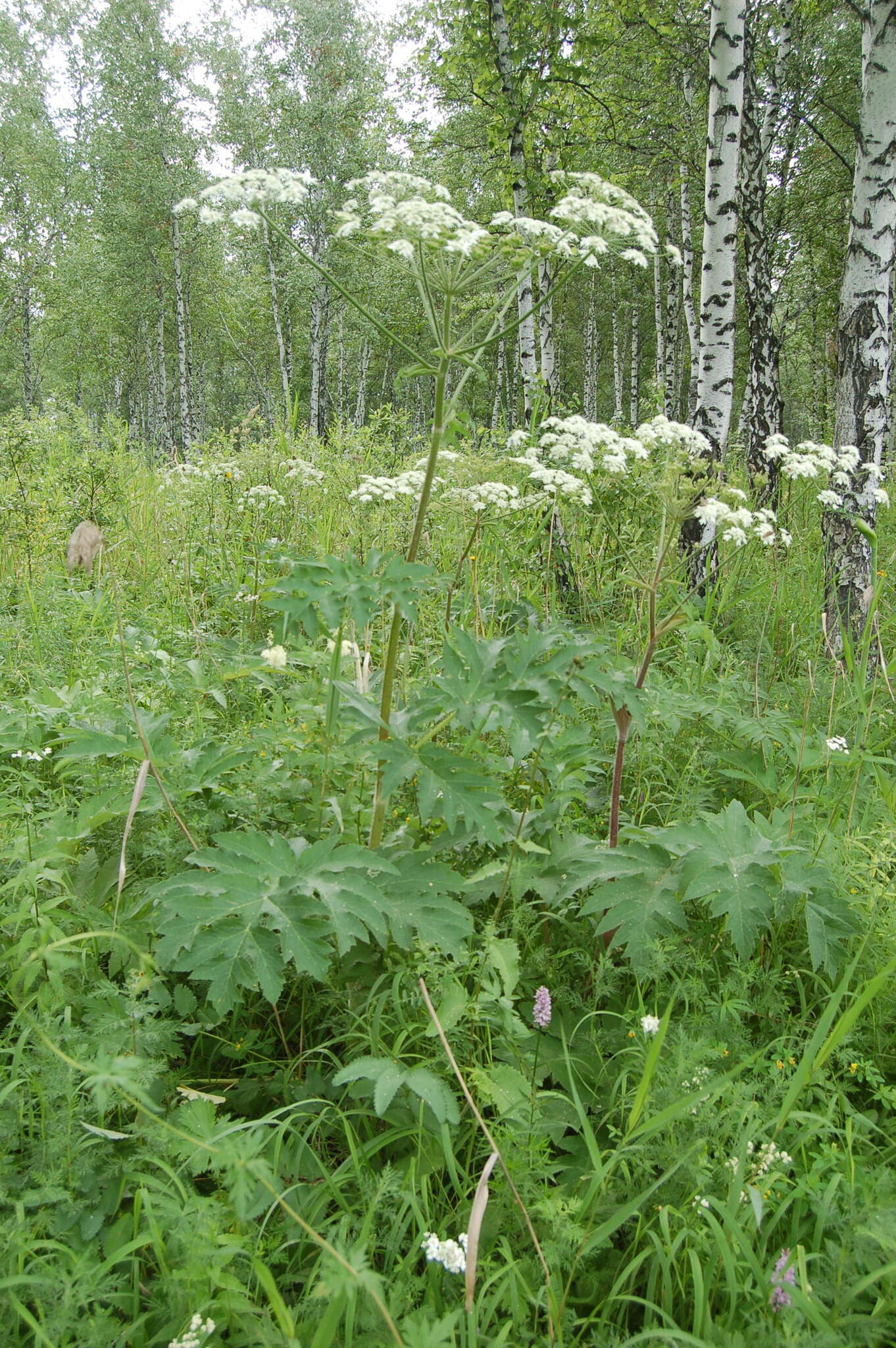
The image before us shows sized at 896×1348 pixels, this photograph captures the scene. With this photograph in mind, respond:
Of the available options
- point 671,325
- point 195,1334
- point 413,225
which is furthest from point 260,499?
point 671,325

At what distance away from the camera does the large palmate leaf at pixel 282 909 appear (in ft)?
4.27

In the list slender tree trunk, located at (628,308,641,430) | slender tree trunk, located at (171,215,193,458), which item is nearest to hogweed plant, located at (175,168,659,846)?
slender tree trunk, located at (628,308,641,430)

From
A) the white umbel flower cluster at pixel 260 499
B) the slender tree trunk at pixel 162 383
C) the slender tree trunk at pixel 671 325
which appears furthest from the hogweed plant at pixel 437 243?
the slender tree trunk at pixel 162 383

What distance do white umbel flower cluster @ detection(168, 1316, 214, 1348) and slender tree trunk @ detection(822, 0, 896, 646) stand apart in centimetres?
430

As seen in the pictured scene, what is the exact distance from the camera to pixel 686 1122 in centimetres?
139

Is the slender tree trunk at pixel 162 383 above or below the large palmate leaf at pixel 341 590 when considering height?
above

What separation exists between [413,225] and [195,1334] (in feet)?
7.16

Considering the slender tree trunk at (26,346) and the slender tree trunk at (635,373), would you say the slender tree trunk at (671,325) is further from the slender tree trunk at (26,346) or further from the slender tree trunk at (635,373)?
the slender tree trunk at (26,346)

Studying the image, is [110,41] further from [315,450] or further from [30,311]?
[315,450]

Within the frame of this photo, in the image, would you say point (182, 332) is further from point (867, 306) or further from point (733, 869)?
A: point (733, 869)

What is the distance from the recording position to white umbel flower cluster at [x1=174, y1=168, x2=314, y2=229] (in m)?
1.88

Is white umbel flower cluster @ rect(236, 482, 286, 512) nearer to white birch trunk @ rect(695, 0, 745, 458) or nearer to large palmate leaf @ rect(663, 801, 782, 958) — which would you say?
white birch trunk @ rect(695, 0, 745, 458)

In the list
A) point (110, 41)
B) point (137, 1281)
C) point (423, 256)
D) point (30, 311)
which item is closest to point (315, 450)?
point (423, 256)

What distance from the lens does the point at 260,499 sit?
14.9ft
